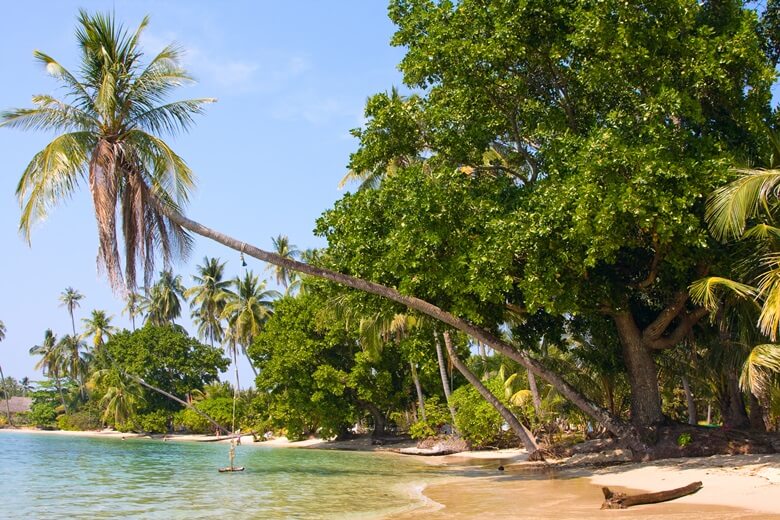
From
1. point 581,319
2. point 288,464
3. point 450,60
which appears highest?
point 450,60

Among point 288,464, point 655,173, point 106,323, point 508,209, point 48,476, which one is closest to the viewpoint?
point 655,173

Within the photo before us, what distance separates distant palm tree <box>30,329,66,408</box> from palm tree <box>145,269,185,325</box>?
13.4 m

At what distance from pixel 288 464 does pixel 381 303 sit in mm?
10903

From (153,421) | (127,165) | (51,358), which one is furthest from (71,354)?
(127,165)

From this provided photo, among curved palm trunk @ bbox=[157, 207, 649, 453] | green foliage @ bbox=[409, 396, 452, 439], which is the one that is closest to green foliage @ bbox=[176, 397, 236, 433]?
green foliage @ bbox=[409, 396, 452, 439]

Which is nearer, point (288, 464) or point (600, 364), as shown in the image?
point (600, 364)

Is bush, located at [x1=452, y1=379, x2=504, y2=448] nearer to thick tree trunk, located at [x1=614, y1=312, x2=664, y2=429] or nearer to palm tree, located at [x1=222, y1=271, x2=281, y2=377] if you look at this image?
thick tree trunk, located at [x1=614, y1=312, x2=664, y2=429]

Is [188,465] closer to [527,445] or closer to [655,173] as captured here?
[527,445]

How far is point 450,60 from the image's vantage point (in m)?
15.1

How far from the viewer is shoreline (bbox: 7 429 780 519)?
31.6 feet

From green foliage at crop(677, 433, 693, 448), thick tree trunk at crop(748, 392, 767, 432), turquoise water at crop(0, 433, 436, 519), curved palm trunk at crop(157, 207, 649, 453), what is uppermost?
curved palm trunk at crop(157, 207, 649, 453)

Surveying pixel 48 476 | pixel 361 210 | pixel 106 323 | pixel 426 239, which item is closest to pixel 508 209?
pixel 426 239

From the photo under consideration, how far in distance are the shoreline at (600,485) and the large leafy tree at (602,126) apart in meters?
2.24

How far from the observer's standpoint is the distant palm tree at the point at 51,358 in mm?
71688
